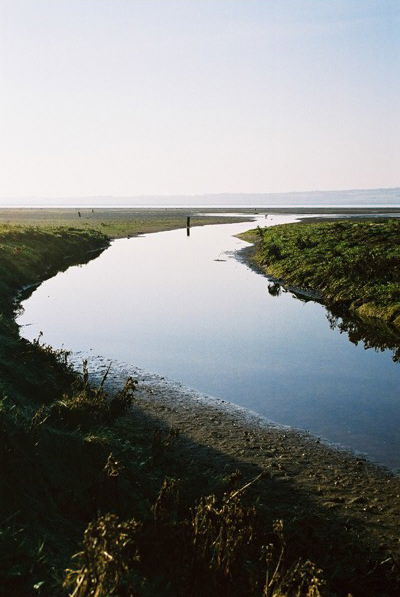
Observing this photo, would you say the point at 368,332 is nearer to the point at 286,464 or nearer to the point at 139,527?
the point at 286,464

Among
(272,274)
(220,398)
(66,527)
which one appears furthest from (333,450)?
(272,274)

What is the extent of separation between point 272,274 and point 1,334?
97.7 ft

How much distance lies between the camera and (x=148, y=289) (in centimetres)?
3662

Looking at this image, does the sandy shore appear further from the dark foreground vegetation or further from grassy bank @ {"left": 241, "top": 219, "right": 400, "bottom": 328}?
grassy bank @ {"left": 241, "top": 219, "right": 400, "bottom": 328}

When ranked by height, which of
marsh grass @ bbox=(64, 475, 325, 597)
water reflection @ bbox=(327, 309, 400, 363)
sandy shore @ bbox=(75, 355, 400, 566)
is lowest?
water reflection @ bbox=(327, 309, 400, 363)

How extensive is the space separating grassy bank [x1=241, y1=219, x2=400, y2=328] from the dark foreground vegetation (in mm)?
18024

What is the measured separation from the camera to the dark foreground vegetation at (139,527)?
231 inches

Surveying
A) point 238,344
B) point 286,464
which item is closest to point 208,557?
point 286,464

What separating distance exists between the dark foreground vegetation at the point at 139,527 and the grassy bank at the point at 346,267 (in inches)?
710

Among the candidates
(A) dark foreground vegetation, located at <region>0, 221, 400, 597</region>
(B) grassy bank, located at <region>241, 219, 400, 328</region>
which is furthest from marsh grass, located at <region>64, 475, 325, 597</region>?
(B) grassy bank, located at <region>241, 219, 400, 328</region>

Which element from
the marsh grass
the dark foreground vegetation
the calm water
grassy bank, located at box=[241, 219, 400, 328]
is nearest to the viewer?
the dark foreground vegetation

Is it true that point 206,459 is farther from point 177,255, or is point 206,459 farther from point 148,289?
point 177,255

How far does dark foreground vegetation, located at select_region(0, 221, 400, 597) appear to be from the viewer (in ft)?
19.3

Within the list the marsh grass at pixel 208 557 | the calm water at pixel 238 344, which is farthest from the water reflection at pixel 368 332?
the marsh grass at pixel 208 557
